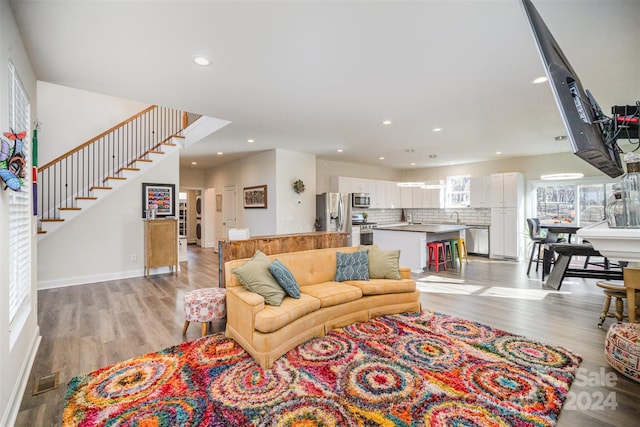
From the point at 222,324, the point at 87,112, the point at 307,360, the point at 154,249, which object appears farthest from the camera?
the point at 87,112

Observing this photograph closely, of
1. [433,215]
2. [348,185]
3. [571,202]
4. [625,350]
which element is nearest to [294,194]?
[348,185]

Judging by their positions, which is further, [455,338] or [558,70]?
[455,338]

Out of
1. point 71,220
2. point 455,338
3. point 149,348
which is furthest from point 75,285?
point 455,338

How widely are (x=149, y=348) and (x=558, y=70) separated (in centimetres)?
363

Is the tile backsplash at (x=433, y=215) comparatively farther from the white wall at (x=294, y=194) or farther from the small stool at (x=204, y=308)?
the small stool at (x=204, y=308)

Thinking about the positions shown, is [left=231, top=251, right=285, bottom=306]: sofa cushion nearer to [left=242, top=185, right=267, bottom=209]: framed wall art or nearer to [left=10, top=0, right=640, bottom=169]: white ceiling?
[left=10, top=0, right=640, bottom=169]: white ceiling

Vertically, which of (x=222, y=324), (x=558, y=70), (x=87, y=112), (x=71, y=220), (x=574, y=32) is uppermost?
(x=87, y=112)

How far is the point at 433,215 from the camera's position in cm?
958

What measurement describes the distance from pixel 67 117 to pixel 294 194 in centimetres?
474

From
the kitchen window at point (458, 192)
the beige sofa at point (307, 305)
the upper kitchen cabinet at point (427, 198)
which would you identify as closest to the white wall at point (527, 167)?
the kitchen window at point (458, 192)

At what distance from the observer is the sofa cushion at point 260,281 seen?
2.79 meters

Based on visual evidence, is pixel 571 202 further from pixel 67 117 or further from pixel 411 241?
pixel 67 117

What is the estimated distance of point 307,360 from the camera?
8.38ft

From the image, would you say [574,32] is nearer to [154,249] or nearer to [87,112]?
[154,249]
